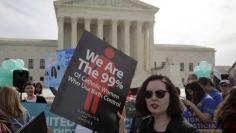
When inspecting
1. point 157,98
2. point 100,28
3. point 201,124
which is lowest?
point 100,28

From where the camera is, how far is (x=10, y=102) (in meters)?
4.62

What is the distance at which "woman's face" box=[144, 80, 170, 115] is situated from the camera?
330 centimetres

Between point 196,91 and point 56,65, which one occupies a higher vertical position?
point 196,91

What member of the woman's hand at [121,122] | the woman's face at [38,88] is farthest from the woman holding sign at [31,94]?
the woman's hand at [121,122]

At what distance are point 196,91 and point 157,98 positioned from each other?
10.5 ft

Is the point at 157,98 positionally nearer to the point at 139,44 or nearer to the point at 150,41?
the point at 139,44

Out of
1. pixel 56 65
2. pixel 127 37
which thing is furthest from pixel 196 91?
pixel 127 37

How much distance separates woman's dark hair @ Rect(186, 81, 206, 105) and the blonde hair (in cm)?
283

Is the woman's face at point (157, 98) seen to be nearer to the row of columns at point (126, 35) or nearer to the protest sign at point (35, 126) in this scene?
the protest sign at point (35, 126)

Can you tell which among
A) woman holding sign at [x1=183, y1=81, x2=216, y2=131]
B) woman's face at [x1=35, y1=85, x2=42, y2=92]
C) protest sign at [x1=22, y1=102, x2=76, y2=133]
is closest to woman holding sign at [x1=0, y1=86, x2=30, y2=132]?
woman holding sign at [x1=183, y1=81, x2=216, y2=131]

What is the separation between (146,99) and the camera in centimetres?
337

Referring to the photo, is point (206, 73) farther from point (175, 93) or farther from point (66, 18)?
point (66, 18)

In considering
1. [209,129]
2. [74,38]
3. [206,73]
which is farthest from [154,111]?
[74,38]

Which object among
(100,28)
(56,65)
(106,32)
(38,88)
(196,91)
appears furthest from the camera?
(106,32)
